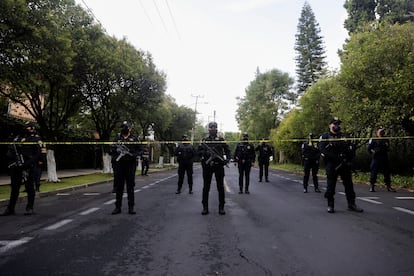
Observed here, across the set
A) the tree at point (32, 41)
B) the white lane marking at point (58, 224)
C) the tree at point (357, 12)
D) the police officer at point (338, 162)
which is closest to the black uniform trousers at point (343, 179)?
the police officer at point (338, 162)

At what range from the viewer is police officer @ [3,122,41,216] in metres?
6.91

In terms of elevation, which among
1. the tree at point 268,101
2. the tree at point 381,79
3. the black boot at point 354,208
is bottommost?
the black boot at point 354,208

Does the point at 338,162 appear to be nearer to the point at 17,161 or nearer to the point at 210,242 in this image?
the point at 210,242

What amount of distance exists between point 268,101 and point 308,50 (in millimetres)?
8984

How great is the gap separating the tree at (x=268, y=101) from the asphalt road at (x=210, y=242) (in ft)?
141

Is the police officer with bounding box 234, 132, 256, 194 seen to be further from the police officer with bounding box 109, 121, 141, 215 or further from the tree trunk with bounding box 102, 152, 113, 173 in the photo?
the tree trunk with bounding box 102, 152, 113, 173

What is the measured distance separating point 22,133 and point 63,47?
5.32 metres

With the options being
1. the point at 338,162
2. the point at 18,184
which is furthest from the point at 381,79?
the point at 18,184

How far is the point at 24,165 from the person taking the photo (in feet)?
22.6

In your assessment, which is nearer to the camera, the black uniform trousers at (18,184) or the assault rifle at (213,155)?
the black uniform trousers at (18,184)

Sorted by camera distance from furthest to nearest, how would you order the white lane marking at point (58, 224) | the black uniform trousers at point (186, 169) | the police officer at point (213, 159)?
the black uniform trousers at point (186, 169), the police officer at point (213, 159), the white lane marking at point (58, 224)

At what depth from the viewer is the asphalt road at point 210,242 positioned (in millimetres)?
3500

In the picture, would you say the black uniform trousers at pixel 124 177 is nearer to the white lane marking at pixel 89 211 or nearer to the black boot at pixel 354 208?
the white lane marking at pixel 89 211

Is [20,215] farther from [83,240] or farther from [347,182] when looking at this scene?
[347,182]
